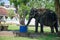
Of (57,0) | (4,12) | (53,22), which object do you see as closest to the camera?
(53,22)

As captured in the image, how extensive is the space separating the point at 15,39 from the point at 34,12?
12.2ft

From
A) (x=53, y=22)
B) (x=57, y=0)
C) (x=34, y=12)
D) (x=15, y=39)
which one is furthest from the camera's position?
(x=57, y=0)

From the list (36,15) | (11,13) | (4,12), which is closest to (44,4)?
(11,13)

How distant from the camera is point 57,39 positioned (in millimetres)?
10859

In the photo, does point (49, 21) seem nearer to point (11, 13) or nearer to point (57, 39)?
point (57, 39)

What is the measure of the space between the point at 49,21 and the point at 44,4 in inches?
491

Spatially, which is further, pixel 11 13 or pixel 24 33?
pixel 11 13

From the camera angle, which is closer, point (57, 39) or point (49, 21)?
point (57, 39)

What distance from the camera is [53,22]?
42.7 ft

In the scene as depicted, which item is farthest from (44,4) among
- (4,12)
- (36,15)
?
(4,12)

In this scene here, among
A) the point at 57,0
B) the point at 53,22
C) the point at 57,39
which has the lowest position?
the point at 57,39

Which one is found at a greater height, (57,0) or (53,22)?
(57,0)

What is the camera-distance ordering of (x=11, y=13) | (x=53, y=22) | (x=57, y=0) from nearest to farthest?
(x=53, y=22) < (x=57, y=0) < (x=11, y=13)

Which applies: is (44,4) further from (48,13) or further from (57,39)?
(57,39)
